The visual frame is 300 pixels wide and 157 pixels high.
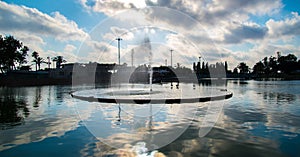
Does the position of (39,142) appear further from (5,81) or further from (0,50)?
(0,50)

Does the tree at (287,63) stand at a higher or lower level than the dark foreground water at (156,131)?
higher

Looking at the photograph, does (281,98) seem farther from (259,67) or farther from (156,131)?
(259,67)

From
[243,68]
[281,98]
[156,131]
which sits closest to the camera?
[156,131]

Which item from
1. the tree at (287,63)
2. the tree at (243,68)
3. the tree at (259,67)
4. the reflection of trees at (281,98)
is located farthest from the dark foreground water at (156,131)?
the tree at (243,68)

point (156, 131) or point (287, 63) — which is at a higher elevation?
point (287, 63)

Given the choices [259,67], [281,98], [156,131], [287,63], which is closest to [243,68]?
[259,67]

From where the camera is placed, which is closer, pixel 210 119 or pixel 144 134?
pixel 144 134

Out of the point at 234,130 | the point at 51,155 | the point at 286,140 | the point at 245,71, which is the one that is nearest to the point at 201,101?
the point at 234,130

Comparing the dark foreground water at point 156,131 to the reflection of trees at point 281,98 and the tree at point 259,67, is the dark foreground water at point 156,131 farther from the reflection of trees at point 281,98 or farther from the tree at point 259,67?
the tree at point 259,67

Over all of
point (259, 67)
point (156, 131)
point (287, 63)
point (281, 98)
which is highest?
point (287, 63)

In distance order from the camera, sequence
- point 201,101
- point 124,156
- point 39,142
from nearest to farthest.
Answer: point 124,156 < point 39,142 < point 201,101

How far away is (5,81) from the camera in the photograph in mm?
40281

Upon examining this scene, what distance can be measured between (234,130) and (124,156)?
13.1 ft

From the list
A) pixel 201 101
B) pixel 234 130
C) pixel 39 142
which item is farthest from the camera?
pixel 201 101
